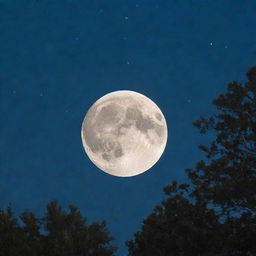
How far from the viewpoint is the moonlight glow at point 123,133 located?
16.6 metres

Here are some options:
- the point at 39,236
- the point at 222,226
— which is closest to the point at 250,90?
the point at 222,226

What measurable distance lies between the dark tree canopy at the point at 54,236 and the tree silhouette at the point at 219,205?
151 cm

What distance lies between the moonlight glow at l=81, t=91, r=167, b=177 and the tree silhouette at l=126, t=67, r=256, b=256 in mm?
1941

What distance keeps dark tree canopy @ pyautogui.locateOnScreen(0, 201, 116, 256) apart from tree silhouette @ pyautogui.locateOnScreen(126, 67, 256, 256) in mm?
1512

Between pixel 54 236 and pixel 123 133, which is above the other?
pixel 123 133

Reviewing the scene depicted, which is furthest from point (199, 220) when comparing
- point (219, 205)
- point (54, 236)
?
point (54, 236)

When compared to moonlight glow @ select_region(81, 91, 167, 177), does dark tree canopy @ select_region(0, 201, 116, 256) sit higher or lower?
lower

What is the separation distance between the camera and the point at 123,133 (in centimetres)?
1641

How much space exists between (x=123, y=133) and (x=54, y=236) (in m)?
5.62

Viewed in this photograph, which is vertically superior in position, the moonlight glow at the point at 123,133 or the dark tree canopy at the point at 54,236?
the moonlight glow at the point at 123,133

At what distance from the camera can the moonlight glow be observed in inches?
652

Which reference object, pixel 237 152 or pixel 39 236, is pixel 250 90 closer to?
pixel 237 152

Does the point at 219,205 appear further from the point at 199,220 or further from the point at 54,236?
the point at 54,236

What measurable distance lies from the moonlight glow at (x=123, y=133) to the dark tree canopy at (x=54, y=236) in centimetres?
283
